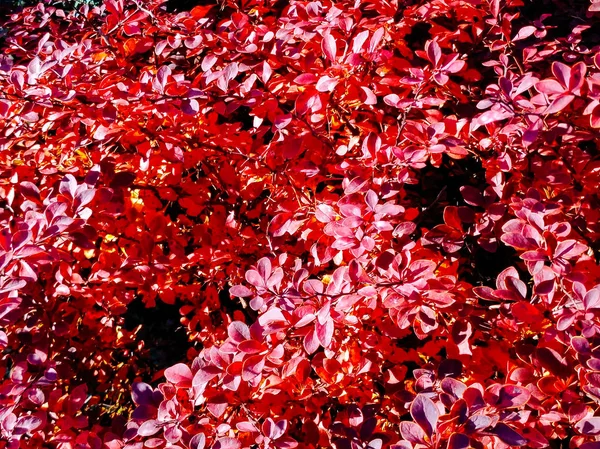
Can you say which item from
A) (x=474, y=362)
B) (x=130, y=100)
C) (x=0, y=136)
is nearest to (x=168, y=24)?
(x=130, y=100)

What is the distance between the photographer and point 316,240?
1706 mm

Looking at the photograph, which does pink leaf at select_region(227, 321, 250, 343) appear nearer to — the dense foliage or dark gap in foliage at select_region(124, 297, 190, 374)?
the dense foliage

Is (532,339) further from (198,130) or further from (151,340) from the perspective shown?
(151,340)

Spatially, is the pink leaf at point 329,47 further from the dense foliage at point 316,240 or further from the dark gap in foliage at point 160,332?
the dark gap in foliage at point 160,332

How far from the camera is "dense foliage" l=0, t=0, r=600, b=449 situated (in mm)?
1195

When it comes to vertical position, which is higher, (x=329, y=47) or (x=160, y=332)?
(x=329, y=47)

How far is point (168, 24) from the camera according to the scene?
6.38ft

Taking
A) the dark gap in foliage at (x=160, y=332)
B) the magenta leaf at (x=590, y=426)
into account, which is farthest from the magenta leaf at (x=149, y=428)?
the dark gap in foliage at (x=160, y=332)

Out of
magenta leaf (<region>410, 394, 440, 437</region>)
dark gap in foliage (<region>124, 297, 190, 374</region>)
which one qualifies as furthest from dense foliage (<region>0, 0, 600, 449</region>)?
dark gap in foliage (<region>124, 297, 190, 374</region>)

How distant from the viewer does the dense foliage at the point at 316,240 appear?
120 cm

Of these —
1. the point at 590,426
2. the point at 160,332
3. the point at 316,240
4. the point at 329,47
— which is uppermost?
the point at 329,47

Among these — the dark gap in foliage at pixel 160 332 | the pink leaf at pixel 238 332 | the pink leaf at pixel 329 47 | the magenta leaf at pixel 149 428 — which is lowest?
the dark gap in foliage at pixel 160 332

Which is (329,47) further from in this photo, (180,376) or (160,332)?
(160,332)

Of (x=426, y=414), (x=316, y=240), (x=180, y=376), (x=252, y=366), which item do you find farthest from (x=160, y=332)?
(x=426, y=414)
